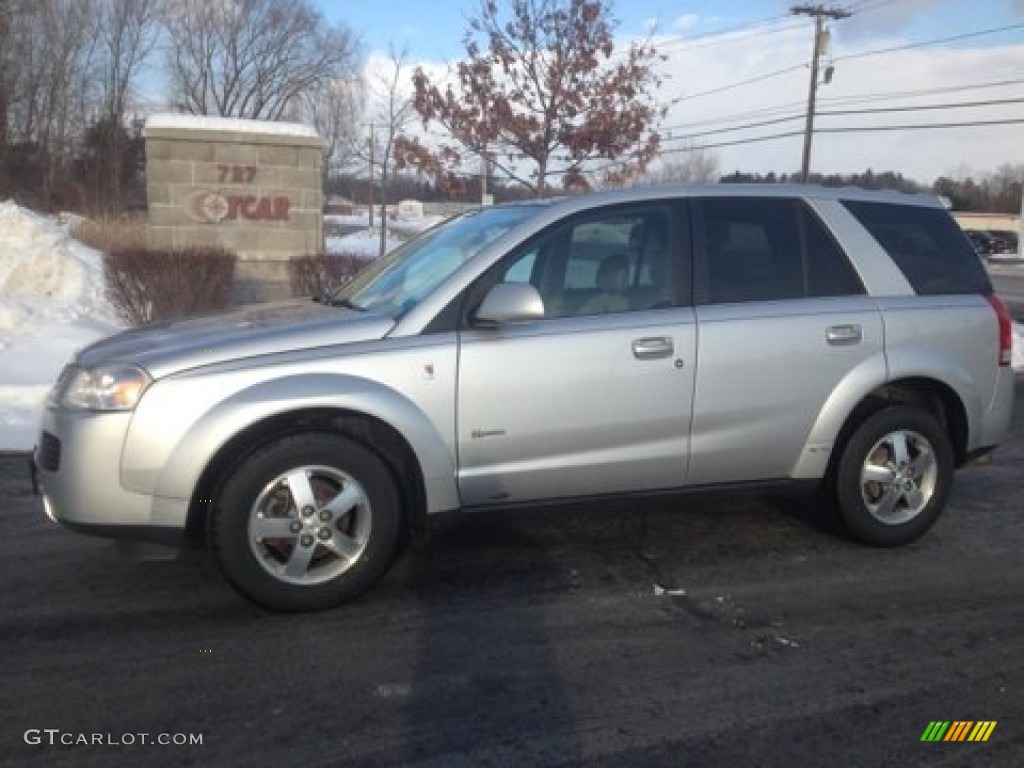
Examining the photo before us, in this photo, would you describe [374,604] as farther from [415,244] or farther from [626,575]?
[415,244]

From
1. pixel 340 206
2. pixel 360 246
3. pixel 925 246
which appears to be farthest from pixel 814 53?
pixel 340 206

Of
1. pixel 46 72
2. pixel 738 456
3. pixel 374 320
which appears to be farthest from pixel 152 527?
pixel 46 72

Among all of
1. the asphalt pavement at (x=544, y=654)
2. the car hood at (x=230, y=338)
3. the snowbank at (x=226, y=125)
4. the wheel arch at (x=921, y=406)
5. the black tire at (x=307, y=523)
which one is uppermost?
the snowbank at (x=226, y=125)

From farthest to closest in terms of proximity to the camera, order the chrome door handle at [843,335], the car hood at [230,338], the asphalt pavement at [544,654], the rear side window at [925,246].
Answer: the rear side window at [925,246] < the chrome door handle at [843,335] < the car hood at [230,338] < the asphalt pavement at [544,654]

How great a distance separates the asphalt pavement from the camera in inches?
124

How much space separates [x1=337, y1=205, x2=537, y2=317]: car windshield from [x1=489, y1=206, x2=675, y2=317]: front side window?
0.68ft

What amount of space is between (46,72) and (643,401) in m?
42.6

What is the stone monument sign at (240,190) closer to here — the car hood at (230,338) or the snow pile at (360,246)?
the snow pile at (360,246)

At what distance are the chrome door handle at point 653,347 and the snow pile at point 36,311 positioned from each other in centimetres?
476

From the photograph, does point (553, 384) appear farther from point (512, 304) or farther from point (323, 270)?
point (323, 270)

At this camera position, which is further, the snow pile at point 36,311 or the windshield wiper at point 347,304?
the snow pile at point 36,311

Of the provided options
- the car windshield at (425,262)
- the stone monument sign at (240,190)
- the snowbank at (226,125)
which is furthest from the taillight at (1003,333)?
the snowbank at (226,125)

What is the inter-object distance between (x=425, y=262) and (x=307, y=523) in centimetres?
151

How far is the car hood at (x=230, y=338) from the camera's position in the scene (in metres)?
4.00
